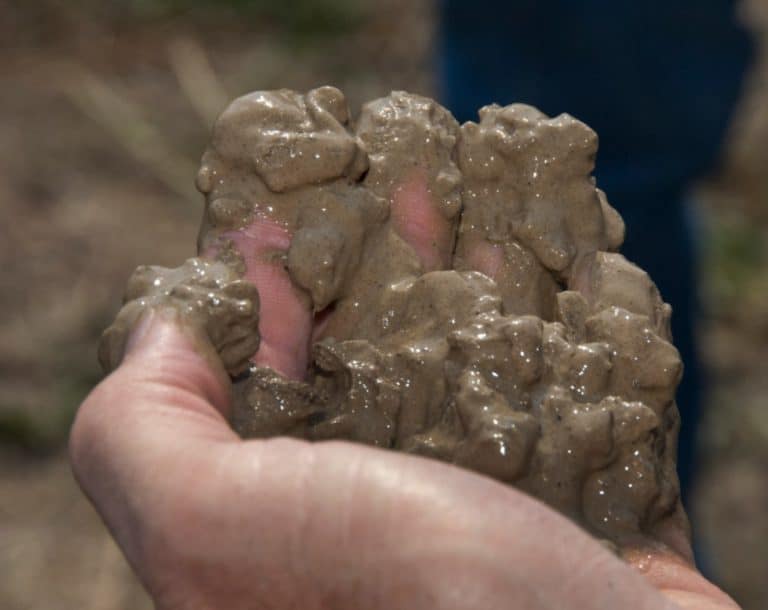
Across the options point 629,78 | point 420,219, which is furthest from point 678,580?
point 629,78

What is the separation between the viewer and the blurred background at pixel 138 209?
284 cm

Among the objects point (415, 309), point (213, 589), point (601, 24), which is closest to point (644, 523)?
point (415, 309)

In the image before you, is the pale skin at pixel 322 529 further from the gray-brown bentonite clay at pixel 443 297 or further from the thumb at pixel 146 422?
the gray-brown bentonite clay at pixel 443 297

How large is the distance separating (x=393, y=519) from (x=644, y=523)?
38 centimetres

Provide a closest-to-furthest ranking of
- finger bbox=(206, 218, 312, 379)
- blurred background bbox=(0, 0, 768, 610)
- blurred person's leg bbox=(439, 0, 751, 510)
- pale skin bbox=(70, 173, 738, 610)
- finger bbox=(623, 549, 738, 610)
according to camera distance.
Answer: pale skin bbox=(70, 173, 738, 610) < finger bbox=(623, 549, 738, 610) < finger bbox=(206, 218, 312, 379) < blurred person's leg bbox=(439, 0, 751, 510) < blurred background bbox=(0, 0, 768, 610)

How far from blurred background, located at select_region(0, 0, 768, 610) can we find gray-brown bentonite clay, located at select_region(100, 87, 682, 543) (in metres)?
1.29

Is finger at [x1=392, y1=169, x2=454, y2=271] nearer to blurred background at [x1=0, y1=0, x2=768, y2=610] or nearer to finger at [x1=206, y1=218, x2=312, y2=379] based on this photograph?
finger at [x1=206, y1=218, x2=312, y2=379]

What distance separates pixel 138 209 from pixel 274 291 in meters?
2.25

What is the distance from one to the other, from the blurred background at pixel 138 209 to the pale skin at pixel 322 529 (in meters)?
1.61

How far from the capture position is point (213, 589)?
1.12 metres

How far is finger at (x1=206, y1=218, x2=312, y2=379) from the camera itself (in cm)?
142

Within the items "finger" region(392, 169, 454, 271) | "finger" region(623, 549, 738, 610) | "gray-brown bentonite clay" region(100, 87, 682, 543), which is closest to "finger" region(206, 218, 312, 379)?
"gray-brown bentonite clay" region(100, 87, 682, 543)

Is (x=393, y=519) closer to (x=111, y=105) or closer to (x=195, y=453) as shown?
(x=195, y=453)

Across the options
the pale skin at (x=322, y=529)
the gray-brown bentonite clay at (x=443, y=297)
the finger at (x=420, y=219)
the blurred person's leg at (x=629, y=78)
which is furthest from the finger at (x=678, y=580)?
the blurred person's leg at (x=629, y=78)
